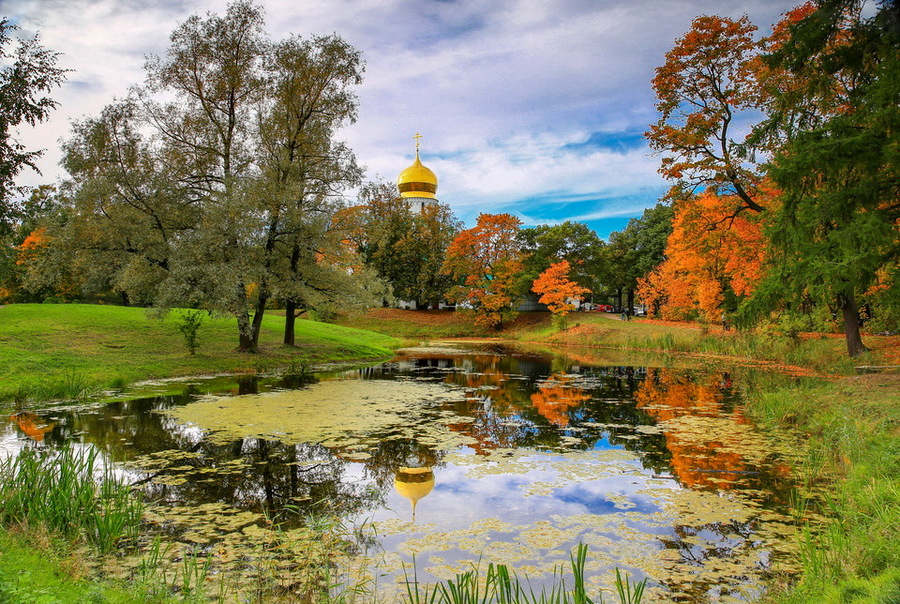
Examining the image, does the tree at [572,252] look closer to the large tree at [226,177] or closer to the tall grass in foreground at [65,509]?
the large tree at [226,177]

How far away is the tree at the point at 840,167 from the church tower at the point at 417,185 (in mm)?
52555

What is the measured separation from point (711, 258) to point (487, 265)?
2493 centimetres

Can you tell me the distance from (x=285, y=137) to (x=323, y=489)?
18.7 m

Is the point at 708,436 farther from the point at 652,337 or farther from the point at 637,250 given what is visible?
the point at 637,250

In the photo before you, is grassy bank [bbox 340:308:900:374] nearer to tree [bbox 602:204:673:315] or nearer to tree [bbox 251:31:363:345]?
tree [bbox 251:31:363:345]

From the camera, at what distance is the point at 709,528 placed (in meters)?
5.59

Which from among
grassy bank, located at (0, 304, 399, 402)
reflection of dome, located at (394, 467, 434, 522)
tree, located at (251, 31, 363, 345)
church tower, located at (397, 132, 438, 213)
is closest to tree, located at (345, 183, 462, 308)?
church tower, located at (397, 132, 438, 213)

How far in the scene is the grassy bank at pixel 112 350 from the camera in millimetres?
13906

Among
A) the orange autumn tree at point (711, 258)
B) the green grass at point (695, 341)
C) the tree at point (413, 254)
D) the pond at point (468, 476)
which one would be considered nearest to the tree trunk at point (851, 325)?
the green grass at point (695, 341)

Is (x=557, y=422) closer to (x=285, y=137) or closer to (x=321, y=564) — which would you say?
(x=321, y=564)

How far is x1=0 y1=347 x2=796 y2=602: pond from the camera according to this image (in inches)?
195

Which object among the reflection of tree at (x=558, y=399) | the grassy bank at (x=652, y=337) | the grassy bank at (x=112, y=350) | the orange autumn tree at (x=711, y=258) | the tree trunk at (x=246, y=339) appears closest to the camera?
the reflection of tree at (x=558, y=399)

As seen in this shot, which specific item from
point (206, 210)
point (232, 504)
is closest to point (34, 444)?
point (232, 504)

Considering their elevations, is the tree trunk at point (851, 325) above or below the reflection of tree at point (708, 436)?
above
